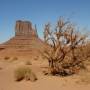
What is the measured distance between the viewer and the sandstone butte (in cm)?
7281

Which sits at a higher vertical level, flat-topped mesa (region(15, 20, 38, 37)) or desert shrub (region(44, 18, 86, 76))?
flat-topped mesa (region(15, 20, 38, 37))

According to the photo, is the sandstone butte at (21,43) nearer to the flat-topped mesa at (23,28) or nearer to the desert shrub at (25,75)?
the flat-topped mesa at (23,28)

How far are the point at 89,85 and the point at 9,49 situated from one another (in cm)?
6716

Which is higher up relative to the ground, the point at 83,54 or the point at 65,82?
the point at 83,54

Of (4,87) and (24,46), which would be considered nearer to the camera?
(4,87)

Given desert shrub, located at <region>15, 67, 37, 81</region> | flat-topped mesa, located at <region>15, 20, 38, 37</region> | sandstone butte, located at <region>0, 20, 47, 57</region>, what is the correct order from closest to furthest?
desert shrub, located at <region>15, 67, 37, 81</region>, sandstone butte, located at <region>0, 20, 47, 57</region>, flat-topped mesa, located at <region>15, 20, 38, 37</region>

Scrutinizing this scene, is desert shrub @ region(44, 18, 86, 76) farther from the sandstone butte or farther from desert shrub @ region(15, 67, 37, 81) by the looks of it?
the sandstone butte

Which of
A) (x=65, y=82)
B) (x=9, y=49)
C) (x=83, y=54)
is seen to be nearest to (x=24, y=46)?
(x=9, y=49)

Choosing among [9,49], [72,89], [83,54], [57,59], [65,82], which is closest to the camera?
[72,89]

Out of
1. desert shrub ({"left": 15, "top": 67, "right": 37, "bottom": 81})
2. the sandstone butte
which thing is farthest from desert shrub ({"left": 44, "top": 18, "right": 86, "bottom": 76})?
the sandstone butte

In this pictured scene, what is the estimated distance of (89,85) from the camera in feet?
44.2

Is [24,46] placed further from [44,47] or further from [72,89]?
[72,89]

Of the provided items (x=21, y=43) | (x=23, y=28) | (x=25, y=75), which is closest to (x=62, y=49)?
(x=25, y=75)

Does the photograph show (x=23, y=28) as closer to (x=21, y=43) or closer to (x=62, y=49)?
(x=21, y=43)
